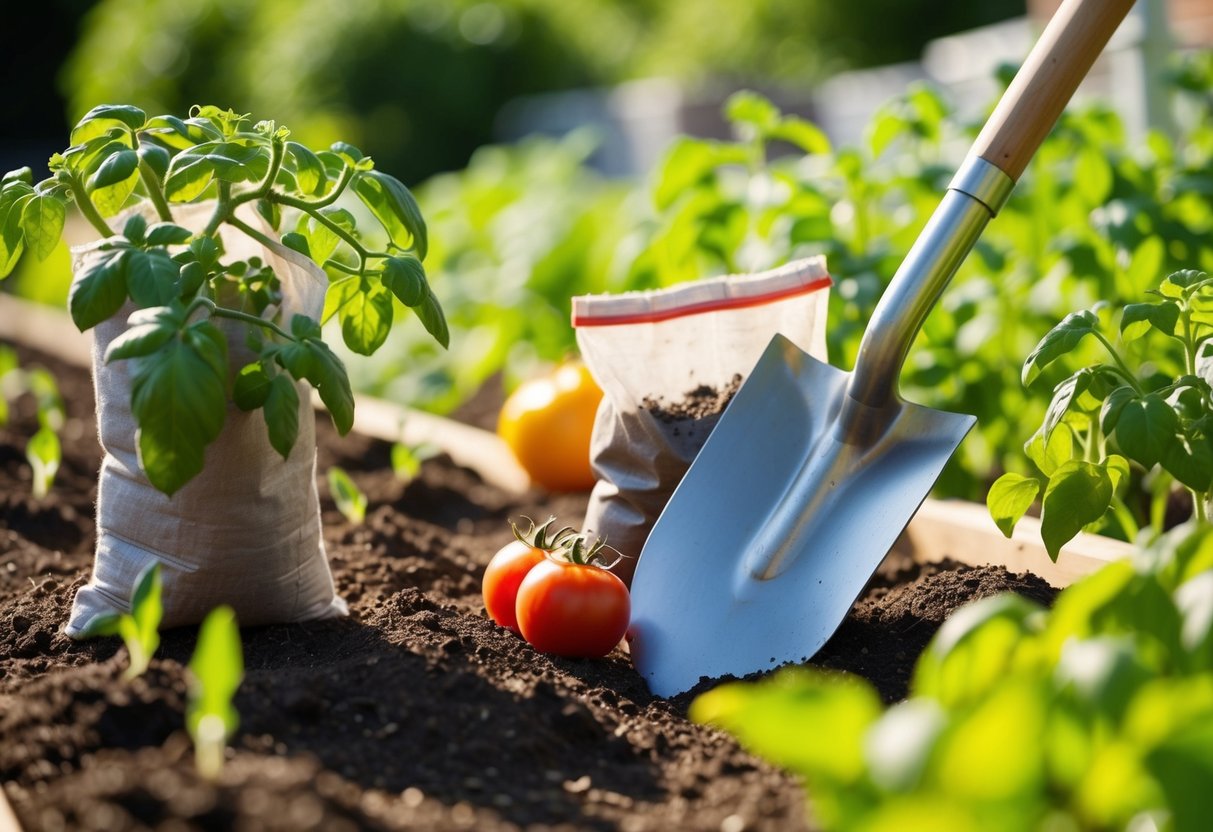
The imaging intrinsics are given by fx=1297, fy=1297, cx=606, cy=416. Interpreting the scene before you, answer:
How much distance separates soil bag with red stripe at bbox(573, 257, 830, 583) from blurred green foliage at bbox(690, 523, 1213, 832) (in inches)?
43.3

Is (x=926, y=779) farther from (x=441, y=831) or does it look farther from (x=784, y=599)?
(x=784, y=599)

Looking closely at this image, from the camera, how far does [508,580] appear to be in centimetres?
195

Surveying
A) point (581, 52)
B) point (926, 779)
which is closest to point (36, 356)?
point (926, 779)

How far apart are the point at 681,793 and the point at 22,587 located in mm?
1355

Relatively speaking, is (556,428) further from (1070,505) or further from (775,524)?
(1070,505)

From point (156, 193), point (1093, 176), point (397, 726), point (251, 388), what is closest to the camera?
point (397, 726)

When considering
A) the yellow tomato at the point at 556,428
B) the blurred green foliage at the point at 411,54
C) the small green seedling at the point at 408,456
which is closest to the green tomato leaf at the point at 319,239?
the small green seedling at the point at 408,456

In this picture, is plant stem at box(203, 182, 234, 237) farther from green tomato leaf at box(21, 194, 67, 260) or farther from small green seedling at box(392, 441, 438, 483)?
small green seedling at box(392, 441, 438, 483)

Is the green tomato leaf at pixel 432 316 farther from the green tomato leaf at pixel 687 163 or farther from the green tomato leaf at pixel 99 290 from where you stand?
the green tomato leaf at pixel 687 163

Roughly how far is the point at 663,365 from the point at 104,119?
3.16 feet

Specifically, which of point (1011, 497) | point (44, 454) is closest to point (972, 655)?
point (1011, 497)

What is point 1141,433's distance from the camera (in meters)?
1.59

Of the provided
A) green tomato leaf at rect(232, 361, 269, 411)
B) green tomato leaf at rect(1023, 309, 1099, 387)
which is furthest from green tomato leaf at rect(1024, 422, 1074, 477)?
green tomato leaf at rect(232, 361, 269, 411)

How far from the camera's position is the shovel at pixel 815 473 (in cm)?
189
